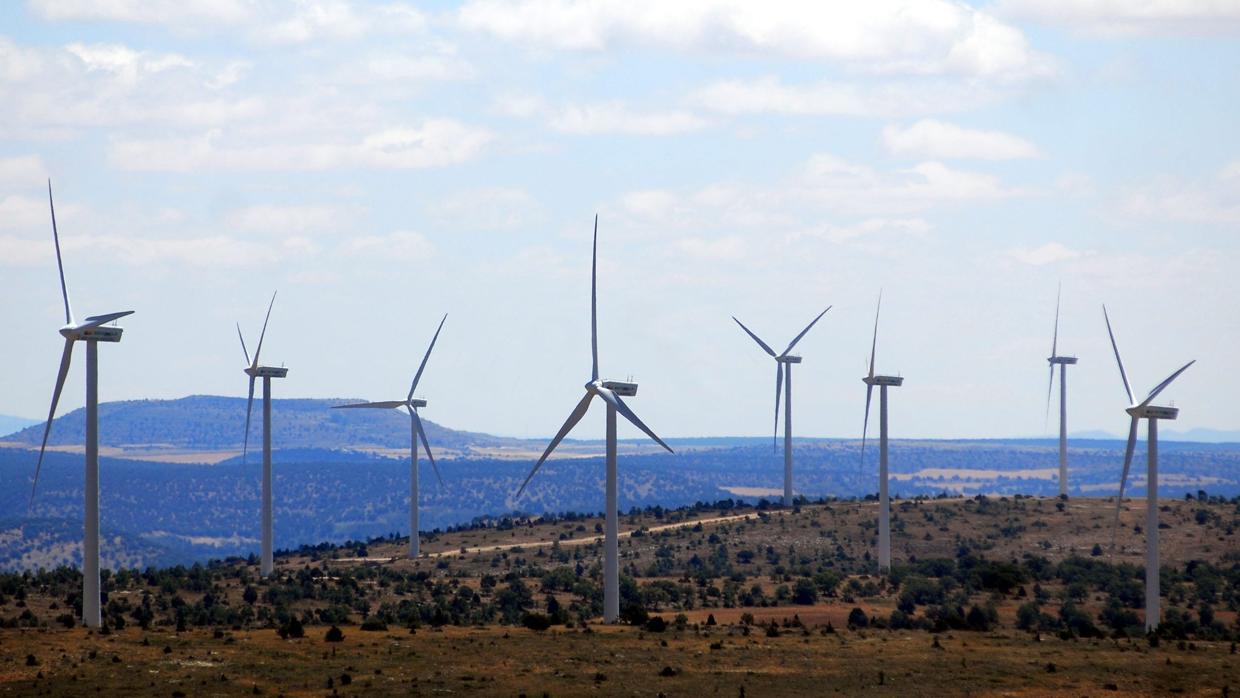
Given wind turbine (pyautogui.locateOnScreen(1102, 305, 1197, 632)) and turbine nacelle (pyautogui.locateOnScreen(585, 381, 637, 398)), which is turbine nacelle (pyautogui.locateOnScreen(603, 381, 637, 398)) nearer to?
turbine nacelle (pyautogui.locateOnScreen(585, 381, 637, 398))

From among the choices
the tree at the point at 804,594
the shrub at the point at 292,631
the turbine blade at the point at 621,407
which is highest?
the turbine blade at the point at 621,407

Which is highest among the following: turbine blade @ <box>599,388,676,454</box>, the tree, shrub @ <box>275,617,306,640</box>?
turbine blade @ <box>599,388,676,454</box>

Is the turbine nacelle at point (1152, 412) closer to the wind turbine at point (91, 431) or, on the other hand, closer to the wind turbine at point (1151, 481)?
the wind turbine at point (1151, 481)

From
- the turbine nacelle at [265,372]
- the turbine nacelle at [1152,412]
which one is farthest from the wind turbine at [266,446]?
the turbine nacelle at [1152,412]

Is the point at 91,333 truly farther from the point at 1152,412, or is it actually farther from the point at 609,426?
the point at 1152,412

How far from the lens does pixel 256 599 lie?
313 feet

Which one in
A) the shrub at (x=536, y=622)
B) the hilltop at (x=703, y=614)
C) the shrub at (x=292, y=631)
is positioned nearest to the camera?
the hilltop at (x=703, y=614)

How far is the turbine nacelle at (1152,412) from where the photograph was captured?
85.9 m

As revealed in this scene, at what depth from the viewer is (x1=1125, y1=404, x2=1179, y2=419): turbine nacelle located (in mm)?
85938

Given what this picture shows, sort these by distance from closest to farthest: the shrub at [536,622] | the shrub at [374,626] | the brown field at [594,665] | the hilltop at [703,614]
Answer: the brown field at [594,665] → the hilltop at [703,614] → the shrub at [374,626] → the shrub at [536,622]

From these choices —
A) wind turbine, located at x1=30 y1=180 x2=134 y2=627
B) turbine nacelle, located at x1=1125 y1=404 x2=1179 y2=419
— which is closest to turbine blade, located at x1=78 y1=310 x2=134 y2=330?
wind turbine, located at x1=30 y1=180 x2=134 y2=627

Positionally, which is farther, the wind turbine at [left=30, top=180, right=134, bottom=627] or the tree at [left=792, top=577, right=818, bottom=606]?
the tree at [left=792, top=577, right=818, bottom=606]

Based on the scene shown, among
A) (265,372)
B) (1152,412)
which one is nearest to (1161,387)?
(1152,412)

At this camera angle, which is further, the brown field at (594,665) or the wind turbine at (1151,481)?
the wind turbine at (1151,481)
